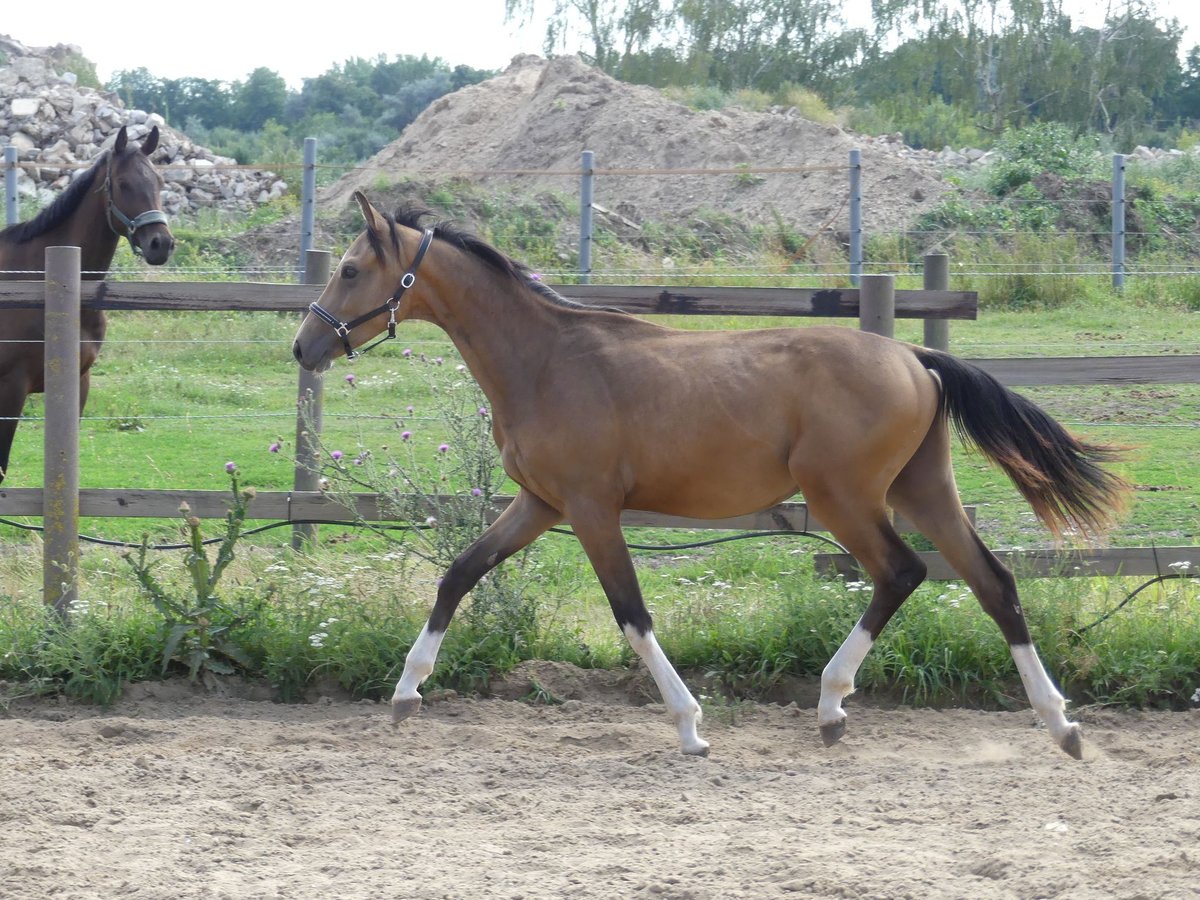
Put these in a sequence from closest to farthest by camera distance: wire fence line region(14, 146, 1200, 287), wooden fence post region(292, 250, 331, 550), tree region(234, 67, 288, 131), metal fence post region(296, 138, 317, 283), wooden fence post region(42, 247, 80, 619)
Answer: wooden fence post region(42, 247, 80, 619), wooden fence post region(292, 250, 331, 550), metal fence post region(296, 138, 317, 283), wire fence line region(14, 146, 1200, 287), tree region(234, 67, 288, 131)

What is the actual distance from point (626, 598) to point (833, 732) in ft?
2.90

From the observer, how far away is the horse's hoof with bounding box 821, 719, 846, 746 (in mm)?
4594

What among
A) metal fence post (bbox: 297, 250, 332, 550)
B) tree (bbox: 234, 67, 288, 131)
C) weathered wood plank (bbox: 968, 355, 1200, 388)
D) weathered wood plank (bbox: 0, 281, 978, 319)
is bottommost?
metal fence post (bbox: 297, 250, 332, 550)

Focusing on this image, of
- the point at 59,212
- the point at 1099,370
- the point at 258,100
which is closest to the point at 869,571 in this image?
the point at 1099,370

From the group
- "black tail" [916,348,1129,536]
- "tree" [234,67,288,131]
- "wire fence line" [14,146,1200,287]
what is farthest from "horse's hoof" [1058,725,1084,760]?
"tree" [234,67,288,131]

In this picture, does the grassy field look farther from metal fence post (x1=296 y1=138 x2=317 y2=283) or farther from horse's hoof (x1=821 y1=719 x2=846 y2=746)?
metal fence post (x1=296 y1=138 x2=317 y2=283)

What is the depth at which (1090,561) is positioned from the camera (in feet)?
17.9

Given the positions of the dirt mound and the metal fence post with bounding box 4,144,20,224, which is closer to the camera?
the metal fence post with bounding box 4,144,20,224

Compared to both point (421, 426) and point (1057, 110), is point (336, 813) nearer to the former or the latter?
point (421, 426)

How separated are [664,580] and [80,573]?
2807 millimetres

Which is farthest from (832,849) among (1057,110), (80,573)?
(1057,110)

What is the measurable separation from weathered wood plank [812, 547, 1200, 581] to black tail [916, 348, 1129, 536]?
1.73 feet

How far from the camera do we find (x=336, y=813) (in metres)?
3.87

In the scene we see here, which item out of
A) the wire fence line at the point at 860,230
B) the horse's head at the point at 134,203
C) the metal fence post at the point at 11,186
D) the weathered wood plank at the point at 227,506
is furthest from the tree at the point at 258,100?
the weathered wood plank at the point at 227,506
